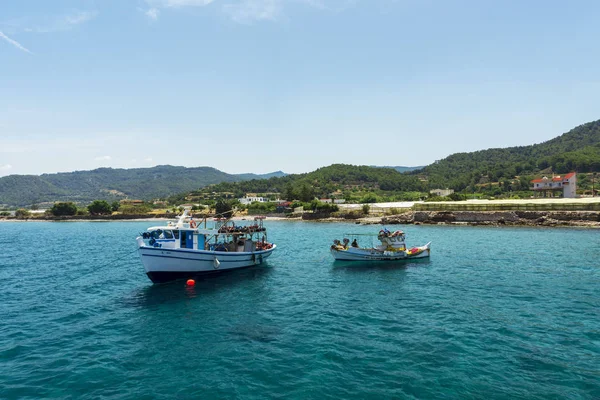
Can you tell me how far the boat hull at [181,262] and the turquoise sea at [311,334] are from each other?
3.43 ft

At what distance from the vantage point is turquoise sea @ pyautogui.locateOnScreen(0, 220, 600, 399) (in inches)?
573

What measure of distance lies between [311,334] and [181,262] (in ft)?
54.9

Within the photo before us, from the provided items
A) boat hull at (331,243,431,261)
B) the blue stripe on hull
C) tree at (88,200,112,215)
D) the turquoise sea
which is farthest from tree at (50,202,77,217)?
Result: boat hull at (331,243,431,261)

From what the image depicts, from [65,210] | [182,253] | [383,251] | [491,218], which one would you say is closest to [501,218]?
[491,218]

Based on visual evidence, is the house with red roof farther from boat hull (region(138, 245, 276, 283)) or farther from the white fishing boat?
boat hull (region(138, 245, 276, 283))

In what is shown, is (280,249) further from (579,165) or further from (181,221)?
(579,165)

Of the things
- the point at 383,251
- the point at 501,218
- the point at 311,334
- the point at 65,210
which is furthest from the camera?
the point at 65,210

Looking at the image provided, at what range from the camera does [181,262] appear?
107 ft

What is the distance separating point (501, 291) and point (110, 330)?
26079 millimetres

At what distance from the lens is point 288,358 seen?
17.0m

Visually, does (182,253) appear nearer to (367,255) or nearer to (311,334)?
(311,334)

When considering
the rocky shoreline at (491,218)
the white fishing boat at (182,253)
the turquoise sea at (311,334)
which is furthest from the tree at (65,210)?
the white fishing boat at (182,253)

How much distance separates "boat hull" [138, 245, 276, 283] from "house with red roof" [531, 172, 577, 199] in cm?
9499

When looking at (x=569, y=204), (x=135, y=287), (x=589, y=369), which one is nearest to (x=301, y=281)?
(x=135, y=287)
